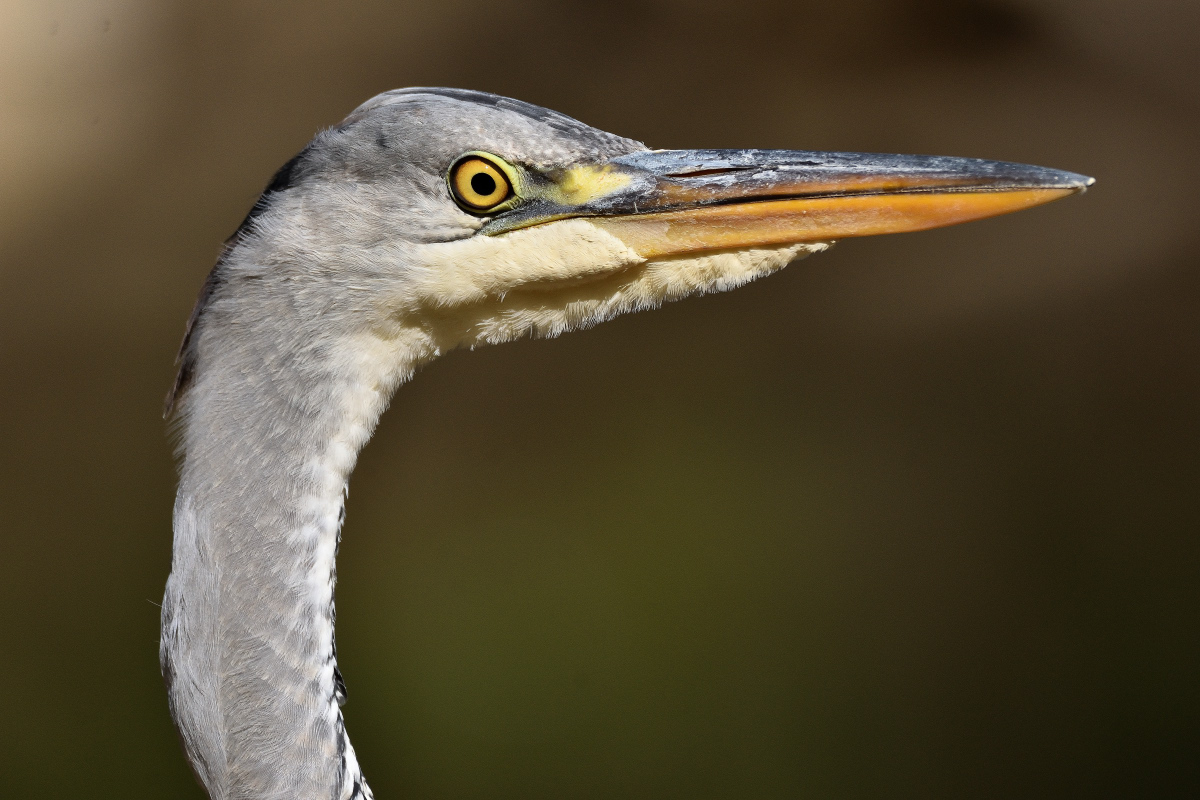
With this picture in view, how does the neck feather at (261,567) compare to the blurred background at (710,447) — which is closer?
the neck feather at (261,567)

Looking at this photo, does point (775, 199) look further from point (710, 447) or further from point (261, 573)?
point (710, 447)

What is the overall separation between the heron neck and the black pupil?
0.66 ft

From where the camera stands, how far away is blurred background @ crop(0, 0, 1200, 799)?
256 cm

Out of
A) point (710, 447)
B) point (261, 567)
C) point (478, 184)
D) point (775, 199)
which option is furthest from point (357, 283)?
point (710, 447)

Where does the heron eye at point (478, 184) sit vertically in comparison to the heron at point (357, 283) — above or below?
above

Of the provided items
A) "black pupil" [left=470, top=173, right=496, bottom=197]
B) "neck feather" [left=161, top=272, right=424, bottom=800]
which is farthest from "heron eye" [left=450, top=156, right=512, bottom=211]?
"neck feather" [left=161, top=272, right=424, bottom=800]

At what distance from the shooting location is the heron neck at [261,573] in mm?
810

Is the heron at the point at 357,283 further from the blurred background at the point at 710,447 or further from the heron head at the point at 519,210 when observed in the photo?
the blurred background at the point at 710,447

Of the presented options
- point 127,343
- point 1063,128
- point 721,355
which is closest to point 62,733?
point 127,343

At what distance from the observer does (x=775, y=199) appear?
0.88 meters

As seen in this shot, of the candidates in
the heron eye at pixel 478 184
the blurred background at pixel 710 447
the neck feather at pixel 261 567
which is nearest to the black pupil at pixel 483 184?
the heron eye at pixel 478 184

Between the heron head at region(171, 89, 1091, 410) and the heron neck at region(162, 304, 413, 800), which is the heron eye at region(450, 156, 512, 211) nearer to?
the heron head at region(171, 89, 1091, 410)

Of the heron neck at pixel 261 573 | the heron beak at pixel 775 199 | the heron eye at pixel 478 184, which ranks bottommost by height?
the heron neck at pixel 261 573

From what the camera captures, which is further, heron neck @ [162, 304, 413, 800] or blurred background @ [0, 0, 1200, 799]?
blurred background @ [0, 0, 1200, 799]
